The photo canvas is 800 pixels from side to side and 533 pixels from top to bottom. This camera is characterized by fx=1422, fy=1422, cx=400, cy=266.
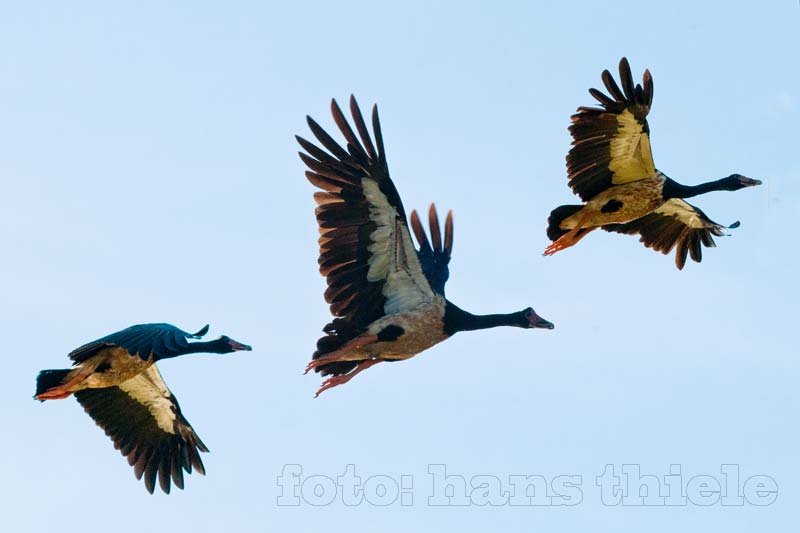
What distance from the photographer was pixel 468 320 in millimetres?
17812

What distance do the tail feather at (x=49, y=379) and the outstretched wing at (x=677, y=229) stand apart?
7.94m

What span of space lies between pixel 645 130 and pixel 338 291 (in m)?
4.44

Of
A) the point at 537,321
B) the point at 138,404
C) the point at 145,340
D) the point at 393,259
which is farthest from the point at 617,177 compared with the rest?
the point at 138,404

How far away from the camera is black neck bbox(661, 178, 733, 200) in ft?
62.4

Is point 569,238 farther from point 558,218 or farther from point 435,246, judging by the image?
point 435,246

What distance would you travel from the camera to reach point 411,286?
690 inches

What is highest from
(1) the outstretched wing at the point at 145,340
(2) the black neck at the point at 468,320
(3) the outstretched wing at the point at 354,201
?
(3) the outstretched wing at the point at 354,201

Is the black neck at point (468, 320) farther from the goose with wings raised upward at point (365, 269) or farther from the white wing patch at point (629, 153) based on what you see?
the white wing patch at point (629, 153)

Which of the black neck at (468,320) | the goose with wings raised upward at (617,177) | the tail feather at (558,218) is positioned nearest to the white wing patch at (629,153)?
the goose with wings raised upward at (617,177)

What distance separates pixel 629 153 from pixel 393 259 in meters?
3.50

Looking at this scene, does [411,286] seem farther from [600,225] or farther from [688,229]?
[688,229]

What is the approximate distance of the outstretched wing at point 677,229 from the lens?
20375 millimetres

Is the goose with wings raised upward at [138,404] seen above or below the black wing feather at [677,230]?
below

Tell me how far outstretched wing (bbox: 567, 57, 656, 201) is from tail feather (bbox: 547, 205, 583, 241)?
0.23 metres
